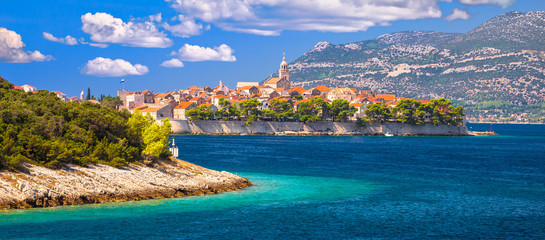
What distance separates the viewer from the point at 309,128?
14725 centimetres

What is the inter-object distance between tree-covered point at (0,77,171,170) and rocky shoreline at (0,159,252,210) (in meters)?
0.86

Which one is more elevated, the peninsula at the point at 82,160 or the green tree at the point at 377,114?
the green tree at the point at 377,114

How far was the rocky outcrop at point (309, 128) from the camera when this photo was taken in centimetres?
13550

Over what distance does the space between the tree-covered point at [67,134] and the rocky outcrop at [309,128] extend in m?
89.6

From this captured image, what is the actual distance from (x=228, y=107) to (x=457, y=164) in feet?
277

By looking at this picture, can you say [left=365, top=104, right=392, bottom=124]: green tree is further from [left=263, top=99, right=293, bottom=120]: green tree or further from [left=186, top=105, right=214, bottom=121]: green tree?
[left=186, top=105, right=214, bottom=121]: green tree

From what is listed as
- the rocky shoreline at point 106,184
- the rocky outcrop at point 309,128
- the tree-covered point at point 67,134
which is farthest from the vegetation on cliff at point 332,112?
the rocky shoreline at point 106,184

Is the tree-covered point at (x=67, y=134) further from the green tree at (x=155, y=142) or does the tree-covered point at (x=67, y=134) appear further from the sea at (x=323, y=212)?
the sea at (x=323, y=212)

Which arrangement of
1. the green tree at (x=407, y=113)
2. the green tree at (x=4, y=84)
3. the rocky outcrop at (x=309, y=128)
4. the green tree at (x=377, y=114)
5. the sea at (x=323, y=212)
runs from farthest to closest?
the green tree at (x=407, y=113) < the green tree at (x=377, y=114) < the rocky outcrop at (x=309, y=128) < the green tree at (x=4, y=84) < the sea at (x=323, y=212)

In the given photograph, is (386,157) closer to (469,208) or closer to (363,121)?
(469,208)

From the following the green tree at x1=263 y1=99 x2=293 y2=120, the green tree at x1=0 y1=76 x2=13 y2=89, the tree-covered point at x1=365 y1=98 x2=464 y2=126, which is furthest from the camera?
the tree-covered point at x1=365 y1=98 x2=464 y2=126

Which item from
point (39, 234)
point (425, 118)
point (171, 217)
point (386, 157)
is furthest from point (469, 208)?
point (425, 118)

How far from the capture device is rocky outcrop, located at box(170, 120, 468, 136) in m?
136

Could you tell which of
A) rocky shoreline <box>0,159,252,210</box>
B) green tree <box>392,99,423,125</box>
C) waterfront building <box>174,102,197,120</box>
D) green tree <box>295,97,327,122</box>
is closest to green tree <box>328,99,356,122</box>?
green tree <box>295,97,327,122</box>
